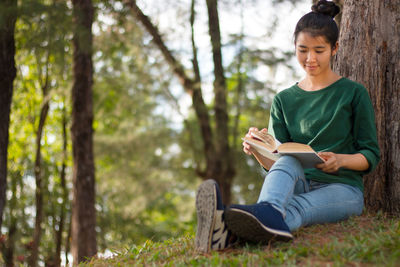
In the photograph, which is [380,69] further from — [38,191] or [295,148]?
[38,191]

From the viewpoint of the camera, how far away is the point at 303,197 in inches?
101

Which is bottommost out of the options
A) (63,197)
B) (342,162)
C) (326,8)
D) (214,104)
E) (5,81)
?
(63,197)

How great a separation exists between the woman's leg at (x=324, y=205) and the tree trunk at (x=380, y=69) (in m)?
0.53

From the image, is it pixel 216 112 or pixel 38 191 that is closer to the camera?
pixel 216 112

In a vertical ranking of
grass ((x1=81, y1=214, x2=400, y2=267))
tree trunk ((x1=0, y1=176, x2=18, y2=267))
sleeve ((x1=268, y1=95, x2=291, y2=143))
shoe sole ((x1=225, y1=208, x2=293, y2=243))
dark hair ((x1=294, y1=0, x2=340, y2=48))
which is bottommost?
tree trunk ((x1=0, y1=176, x2=18, y2=267))

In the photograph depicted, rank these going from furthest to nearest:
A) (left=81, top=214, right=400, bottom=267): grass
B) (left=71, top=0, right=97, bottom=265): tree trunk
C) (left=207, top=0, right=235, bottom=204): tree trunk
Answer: (left=207, top=0, right=235, bottom=204): tree trunk, (left=71, top=0, right=97, bottom=265): tree trunk, (left=81, top=214, right=400, bottom=267): grass

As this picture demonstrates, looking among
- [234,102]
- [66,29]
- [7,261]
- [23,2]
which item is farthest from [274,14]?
[7,261]

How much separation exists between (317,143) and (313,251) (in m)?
0.83

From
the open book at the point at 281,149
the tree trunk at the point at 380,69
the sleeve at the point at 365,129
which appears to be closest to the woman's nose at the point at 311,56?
the sleeve at the point at 365,129

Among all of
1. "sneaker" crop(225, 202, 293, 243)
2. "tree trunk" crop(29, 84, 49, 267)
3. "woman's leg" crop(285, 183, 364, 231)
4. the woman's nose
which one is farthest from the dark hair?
"tree trunk" crop(29, 84, 49, 267)

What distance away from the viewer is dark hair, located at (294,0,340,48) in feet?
8.91

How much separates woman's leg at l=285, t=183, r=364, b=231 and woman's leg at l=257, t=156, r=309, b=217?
0.31ft

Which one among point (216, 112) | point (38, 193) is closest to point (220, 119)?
point (216, 112)

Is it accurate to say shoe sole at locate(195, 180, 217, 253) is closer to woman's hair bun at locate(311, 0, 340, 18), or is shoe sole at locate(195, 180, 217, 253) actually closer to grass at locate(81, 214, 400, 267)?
grass at locate(81, 214, 400, 267)
